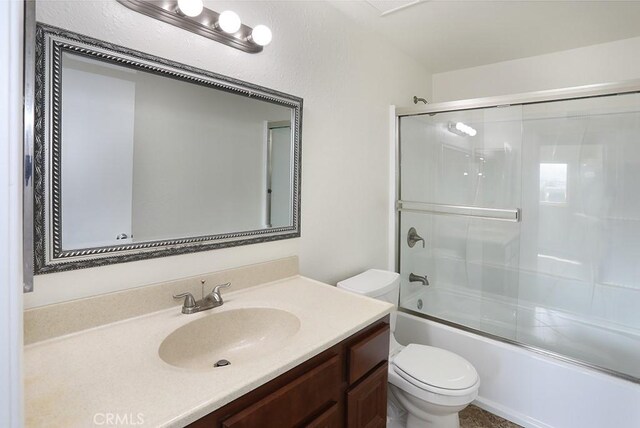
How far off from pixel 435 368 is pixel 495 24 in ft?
6.85

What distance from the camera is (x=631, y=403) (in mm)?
1625

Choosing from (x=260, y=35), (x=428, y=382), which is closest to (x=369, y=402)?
(x=428, y=382)

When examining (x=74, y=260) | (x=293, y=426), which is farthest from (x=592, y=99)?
(x=74, y=260)

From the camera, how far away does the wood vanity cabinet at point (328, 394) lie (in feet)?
Answer: 2.62

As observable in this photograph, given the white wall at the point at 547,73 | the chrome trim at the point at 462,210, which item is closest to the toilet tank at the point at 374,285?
the chrome trim at the point at 462,210

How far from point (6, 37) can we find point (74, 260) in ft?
2.61

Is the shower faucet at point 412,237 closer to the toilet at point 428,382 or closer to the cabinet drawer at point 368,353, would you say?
the toilet at point 428,382

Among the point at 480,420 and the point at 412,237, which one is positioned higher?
the point at 412,237

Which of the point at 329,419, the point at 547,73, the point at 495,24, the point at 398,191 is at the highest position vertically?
the point at 495,24

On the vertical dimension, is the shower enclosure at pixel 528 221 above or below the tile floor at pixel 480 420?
above

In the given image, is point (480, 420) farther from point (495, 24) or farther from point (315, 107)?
point (495, 24)

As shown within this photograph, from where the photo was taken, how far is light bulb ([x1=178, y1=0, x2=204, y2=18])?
1.13 metres

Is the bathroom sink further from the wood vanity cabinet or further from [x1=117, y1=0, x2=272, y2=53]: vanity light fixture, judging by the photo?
[x1=117, y1=0, x2=272, y2=53]: vanity light fixture

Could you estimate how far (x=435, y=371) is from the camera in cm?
158
